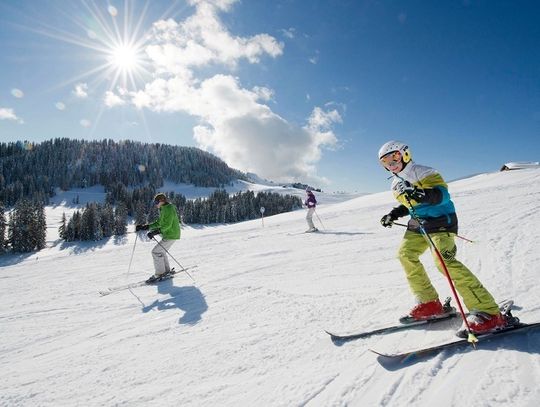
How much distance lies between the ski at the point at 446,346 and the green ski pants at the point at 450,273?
0.22 m

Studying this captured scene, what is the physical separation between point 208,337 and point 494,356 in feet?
11.0

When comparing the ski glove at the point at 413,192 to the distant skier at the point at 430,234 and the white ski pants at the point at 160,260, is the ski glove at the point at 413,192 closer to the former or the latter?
the distant skier at the point at 430,234

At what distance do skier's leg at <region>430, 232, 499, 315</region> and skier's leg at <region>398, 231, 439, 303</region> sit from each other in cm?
41

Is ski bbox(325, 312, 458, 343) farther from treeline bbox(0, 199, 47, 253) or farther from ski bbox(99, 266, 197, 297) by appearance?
treeline bbox(0, 199, 47, 253)

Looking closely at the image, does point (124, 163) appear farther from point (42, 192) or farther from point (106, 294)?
point (106, 294)

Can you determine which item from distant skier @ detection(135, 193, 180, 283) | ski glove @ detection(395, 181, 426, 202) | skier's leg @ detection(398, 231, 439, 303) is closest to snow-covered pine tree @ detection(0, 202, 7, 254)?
distant skier @ detection(135, 193, 180, 283)

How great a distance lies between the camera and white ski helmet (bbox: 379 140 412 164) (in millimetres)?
4113

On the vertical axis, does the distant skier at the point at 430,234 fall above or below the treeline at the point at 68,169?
below

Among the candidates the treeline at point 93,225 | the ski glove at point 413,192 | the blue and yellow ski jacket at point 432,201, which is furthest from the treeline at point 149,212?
the ski glove at point 413,192

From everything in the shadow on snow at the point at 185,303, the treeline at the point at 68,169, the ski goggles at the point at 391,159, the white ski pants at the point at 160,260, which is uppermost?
the treeline at the point at 68,169

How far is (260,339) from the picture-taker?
407 cm

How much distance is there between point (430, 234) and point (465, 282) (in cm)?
66

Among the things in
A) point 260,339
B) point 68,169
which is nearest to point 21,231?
point 260,339

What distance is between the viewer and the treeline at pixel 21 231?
215ft
